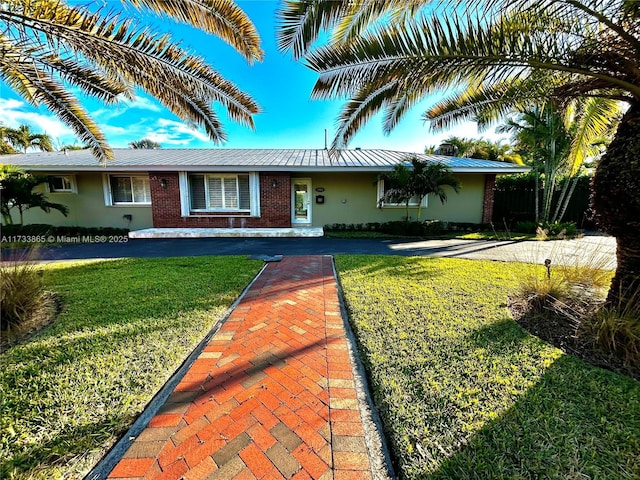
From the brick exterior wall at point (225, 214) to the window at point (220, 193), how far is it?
44 centimetres

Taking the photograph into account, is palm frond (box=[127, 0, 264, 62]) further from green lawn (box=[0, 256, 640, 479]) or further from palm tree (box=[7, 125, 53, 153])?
palm tree (box=[7, 125, 53, 153])

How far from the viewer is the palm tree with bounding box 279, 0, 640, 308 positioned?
3156 millimetres

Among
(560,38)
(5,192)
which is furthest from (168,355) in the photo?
(5,192)

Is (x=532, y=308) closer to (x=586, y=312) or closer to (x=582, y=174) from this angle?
(x=586, y=312)

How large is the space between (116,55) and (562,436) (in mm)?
6570

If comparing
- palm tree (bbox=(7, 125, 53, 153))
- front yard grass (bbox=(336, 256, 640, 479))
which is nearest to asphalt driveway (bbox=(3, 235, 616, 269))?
front yard grass (bbox=(336, 256, 640, 479))

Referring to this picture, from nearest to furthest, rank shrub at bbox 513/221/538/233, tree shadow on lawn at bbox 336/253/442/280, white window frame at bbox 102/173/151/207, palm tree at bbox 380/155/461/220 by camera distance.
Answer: tree shadow on lawn at bbox 336/253/442/280 → palm tree at bbox 380/155/461/220 → shrub at bbox 513/221/538/233 → white window frame at bbox 102/173/151/207

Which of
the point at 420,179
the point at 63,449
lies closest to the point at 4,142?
the point at 63,449

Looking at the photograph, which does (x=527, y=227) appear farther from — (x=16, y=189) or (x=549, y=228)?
(x=16, y=189)

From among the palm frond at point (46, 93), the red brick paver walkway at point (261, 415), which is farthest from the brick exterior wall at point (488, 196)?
the palm frond at point (46, 93)

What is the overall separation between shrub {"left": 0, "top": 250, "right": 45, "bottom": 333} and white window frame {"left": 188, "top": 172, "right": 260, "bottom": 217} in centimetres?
846

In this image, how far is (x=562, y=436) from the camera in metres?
1.92

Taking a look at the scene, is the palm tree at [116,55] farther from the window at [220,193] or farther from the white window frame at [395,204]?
the white window frame at [395,204]

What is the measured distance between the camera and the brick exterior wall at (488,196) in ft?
42.8
